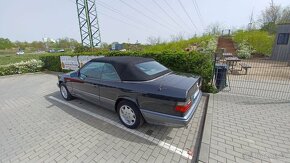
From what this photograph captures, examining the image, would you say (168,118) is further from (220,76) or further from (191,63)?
(220,76)

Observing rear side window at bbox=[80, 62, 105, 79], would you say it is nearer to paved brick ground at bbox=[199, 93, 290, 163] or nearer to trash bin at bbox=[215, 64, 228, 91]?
paved brick ground at bbox=[199, 93, 290, 163]

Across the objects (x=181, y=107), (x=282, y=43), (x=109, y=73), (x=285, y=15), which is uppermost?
(x=285, y=15)

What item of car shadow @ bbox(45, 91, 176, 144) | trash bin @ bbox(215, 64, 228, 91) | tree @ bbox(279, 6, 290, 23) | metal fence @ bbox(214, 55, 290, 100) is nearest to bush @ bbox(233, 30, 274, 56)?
metal fence @ bbox(214, 55, 290, 100)

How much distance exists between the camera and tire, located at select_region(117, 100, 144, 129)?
3510 millimetres

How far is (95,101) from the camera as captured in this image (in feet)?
14.5

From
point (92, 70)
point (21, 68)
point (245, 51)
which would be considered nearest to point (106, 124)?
point (92, 70)

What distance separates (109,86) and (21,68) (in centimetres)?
1247

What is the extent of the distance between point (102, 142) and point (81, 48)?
10905 mm

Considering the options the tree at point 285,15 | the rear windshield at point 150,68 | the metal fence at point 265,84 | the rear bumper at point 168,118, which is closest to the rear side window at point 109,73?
the rear windshield at point 150,68

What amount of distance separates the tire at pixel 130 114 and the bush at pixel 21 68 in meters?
12.4

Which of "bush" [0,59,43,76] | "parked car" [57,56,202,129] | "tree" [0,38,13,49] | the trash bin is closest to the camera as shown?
"parked car" [57,56,202,129]

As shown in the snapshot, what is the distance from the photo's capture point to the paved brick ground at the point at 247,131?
272 centimetres

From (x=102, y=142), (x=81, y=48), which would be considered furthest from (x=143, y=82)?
(x=81, y=48)

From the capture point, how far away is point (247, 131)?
3396 millimetres
